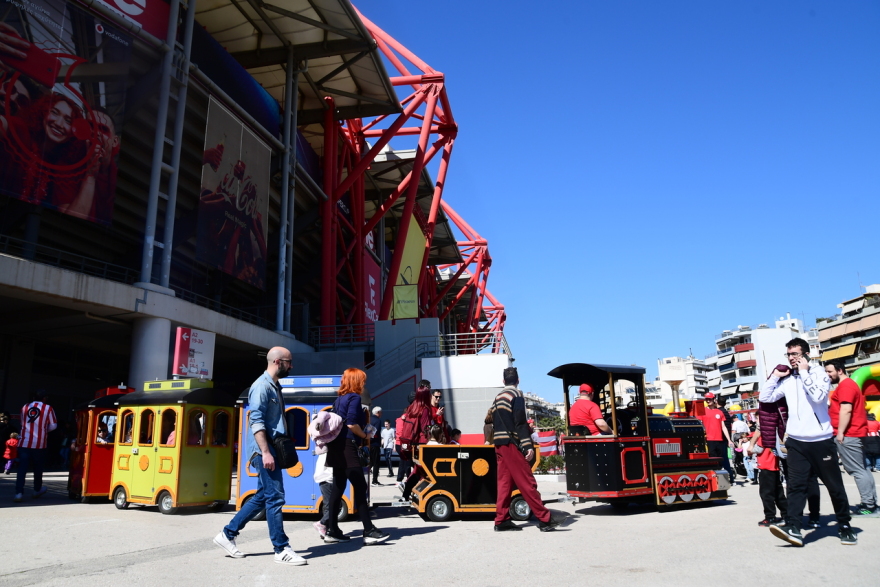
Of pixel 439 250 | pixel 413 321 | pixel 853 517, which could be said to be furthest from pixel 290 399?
pixel 439 250

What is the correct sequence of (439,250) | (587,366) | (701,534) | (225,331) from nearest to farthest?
(701,534) < (587,366) < (225,331) < (439,250)

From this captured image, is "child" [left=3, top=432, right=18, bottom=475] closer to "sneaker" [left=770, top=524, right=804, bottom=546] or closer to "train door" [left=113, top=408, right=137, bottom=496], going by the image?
"train door" [left=113, top=408, right=137, bottom=496]

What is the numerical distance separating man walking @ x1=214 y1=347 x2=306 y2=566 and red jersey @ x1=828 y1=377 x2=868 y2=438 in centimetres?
558

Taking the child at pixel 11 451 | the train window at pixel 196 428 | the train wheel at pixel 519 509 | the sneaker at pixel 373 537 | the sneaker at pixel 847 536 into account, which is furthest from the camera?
the child at pixel 11 451

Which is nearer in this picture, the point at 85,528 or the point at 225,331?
the point at 85,528

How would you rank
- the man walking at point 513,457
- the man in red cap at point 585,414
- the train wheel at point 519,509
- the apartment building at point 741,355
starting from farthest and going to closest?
the apartment building at point 741,355, the man in red cap at point 585,414, the train wheel at point 519,509, the man walking at point 513,457

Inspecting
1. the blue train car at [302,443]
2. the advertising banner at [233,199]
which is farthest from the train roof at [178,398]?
the advertising banner at [233,199]

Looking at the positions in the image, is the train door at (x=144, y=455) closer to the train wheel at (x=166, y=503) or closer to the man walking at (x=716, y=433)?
the train wheel at (x=166, y=503)

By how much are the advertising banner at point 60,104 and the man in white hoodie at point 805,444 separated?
15520 mm

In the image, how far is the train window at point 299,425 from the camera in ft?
Answer: 27.1

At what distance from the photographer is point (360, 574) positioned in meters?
4.71

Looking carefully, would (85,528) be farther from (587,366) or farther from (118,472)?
(587,366)

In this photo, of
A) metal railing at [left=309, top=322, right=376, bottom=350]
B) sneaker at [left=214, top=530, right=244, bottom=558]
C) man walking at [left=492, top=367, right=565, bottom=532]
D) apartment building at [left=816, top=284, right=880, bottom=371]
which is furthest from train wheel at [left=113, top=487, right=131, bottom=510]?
apartment building at [left=816, top=284, right=880, bottom=371]

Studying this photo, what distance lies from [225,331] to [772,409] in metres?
18.9
